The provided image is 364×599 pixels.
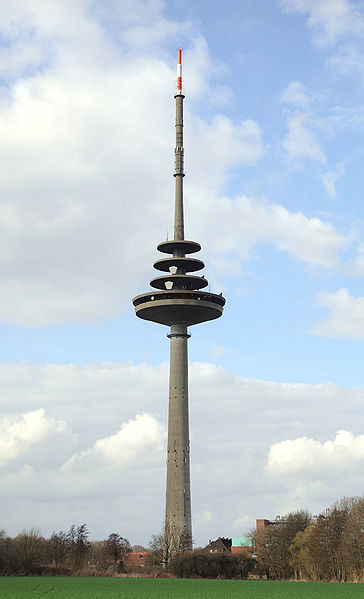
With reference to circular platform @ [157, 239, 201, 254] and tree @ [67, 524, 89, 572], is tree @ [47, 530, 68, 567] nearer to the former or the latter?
tree @ [67, 524, 89, 572]

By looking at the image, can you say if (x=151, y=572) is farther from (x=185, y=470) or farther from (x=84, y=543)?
(x=84, y=543)

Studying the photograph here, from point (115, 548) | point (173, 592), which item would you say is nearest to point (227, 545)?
point (115, 548)

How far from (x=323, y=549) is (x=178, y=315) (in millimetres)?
38008

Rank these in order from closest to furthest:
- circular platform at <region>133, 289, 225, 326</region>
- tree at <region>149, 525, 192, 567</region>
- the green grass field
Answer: the green grass field → tree at <region>149, 525, 192, 567</region> → circular platform at <region>133, 289, 225, 326</region>

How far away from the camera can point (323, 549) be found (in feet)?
233

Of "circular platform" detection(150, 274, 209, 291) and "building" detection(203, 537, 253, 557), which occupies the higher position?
"circular platform" detection(150, 274, 209, 291)

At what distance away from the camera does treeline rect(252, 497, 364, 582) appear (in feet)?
219

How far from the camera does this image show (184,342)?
99062 millimetres

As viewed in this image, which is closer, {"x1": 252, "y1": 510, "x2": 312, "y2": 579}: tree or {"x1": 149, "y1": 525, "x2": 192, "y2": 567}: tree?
{"x1": 252, "y1": 510, "x2": 312, "y2": 579}: tree

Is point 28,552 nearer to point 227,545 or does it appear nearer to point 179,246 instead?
point 179,246

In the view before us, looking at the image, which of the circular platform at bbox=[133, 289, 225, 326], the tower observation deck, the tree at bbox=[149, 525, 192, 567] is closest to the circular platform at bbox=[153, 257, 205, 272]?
the tower observation deck

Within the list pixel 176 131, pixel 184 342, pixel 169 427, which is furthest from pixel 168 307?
pixel 176 131

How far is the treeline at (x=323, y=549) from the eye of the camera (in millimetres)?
66750

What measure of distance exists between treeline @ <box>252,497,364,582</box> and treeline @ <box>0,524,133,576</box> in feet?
68.9
